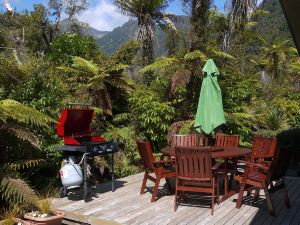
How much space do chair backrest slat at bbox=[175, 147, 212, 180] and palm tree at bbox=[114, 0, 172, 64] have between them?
10.5 m

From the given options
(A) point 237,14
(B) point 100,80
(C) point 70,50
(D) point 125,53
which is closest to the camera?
(B) point 100,80

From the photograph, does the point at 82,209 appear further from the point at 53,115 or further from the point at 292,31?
the point at 292,31

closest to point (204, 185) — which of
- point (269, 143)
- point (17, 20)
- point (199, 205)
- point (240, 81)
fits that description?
point (199, 205)

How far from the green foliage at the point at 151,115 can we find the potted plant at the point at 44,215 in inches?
184

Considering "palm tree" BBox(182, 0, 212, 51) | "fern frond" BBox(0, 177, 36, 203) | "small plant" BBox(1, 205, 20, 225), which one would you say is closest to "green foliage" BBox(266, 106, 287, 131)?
"palm tree" BBox(182, 0, 212, 51)

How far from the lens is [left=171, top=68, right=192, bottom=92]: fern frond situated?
9.68 meters

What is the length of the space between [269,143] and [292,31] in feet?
10.4

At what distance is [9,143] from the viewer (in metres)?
6.43

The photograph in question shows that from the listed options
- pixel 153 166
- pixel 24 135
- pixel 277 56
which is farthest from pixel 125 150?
pixel 277 56

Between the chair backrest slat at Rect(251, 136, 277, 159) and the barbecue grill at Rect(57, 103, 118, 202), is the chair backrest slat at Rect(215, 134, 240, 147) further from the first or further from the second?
the barbecue grill at Rect(57, 103, 118, 202)

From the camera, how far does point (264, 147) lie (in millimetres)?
6684

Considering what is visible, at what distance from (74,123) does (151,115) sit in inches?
136

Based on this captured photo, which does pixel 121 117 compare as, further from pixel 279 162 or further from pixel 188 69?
pixel 279 162

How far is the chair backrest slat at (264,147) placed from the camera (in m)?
6.62
